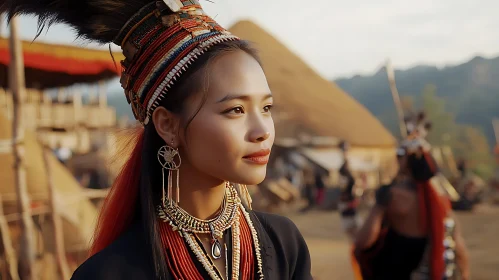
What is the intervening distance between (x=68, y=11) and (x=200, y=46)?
0.45 metres

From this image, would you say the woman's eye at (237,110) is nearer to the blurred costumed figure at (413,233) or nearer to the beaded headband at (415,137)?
the blurred costumed figure at (413,233)

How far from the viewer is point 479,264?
11.0 m

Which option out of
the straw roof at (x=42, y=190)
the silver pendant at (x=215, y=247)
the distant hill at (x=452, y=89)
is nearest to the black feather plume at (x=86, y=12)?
the silver pendant at (x=215, y=247)

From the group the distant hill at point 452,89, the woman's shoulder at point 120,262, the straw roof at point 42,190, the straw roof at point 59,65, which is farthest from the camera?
the distant hill at point 452,89

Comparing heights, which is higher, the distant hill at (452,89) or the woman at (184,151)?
the distant hill at (452,89)

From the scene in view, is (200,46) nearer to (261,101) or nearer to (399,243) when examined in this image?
(261,101)

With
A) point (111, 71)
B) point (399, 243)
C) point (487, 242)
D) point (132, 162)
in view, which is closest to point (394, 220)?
point (399, 243)

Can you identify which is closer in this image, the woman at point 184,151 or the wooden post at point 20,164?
the woman at point 184,151

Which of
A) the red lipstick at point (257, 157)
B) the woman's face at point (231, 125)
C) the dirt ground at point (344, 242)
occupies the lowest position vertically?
the dirt ground at point (344, 242)

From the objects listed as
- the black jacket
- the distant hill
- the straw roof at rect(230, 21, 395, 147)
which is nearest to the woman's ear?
the black jacket

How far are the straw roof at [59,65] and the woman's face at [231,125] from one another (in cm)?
1180

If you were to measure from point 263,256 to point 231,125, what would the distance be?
0.45m

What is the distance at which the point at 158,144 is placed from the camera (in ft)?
6.49

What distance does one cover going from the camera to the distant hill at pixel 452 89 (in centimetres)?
7550
